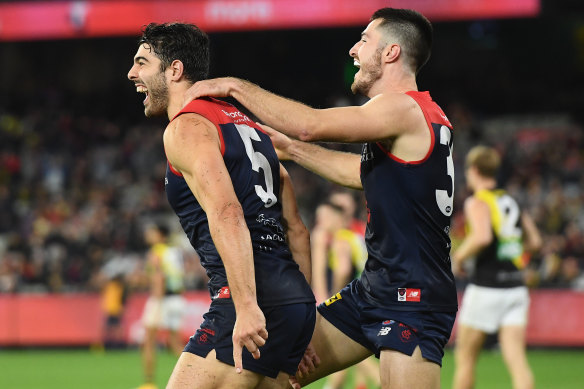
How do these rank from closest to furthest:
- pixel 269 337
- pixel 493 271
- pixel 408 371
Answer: pixel 269 337
pixel 408 371
pixel 493 271

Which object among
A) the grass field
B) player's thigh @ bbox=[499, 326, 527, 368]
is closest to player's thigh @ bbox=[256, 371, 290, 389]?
player's thigh @ bbox=[499, 326, 527, 368]

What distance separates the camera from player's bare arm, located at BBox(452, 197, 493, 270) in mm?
Answer: 8305

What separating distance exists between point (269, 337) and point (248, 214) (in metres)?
0.62

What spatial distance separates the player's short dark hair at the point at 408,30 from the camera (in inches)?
196

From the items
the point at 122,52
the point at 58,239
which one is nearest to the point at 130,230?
the point at 58,239

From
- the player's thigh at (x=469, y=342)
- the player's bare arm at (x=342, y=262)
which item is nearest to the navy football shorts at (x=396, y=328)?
the player's thigh at (x=469, y=342)

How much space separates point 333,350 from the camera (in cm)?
522

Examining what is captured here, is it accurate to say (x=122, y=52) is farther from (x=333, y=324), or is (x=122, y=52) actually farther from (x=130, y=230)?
(x=333, y=324)

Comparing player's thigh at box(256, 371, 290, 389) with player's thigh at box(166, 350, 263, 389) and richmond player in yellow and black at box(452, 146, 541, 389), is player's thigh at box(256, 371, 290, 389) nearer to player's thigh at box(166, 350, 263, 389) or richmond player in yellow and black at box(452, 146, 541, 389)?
player's thigh at box(166, 350, 263, 389)

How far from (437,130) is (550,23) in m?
22.5

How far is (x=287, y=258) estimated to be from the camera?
468 centimetres

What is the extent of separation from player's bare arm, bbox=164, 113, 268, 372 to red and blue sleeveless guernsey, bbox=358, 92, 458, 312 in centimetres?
97

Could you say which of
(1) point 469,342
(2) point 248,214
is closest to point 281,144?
(2) point 248,214

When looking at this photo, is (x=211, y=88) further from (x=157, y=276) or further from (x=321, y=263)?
(x=157, y=276)
